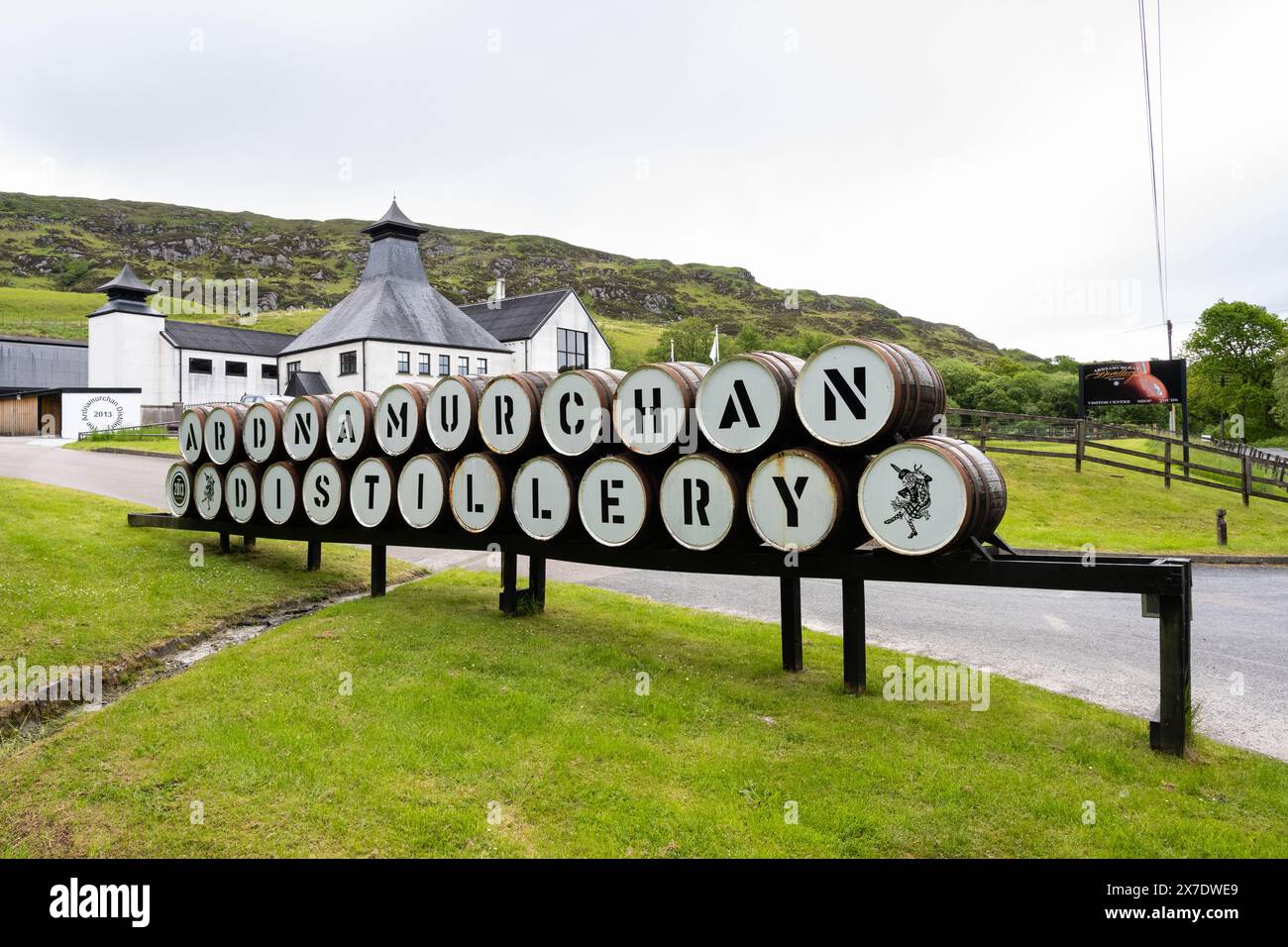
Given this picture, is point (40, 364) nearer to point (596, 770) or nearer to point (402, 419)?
point (402, 419)

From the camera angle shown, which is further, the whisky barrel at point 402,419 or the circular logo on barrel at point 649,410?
the whisky barrel at point 402,419

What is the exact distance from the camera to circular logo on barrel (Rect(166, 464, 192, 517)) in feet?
41.3

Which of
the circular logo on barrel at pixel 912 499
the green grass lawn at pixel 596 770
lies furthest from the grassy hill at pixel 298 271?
the circular logo on barrel at pixel 912 499

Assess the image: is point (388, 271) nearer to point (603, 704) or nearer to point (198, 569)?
point (198, 569)

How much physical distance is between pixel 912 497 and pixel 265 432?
9271 mm

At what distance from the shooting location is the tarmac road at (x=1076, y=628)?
715 cm

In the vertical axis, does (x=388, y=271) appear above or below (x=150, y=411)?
above

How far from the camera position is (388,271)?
50625mm

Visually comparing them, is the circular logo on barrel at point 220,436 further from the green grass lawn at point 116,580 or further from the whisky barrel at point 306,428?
the green grass lawn at point 116,580

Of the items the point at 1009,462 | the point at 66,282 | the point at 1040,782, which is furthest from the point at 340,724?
Answer: the point at 66,282

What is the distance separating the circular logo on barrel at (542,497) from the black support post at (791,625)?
8.12 ft

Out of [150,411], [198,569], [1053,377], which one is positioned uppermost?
[1053,377]

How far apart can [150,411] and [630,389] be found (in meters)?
48.8
